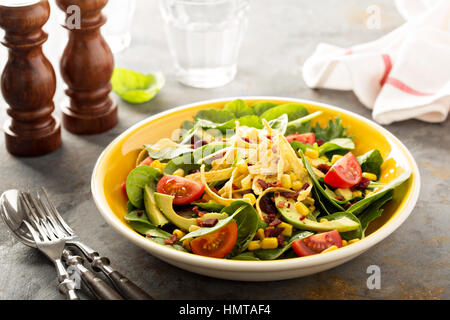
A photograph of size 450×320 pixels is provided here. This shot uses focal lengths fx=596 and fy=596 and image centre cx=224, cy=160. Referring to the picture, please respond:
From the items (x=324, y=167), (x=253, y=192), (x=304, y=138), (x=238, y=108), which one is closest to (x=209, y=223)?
(x=253, y=192)

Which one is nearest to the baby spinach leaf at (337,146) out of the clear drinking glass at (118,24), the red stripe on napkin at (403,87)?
the red stripe on napkin at (403,87)

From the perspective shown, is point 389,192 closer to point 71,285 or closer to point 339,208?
point 339,208

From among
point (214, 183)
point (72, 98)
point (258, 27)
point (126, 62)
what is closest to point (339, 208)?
point (214, 183)

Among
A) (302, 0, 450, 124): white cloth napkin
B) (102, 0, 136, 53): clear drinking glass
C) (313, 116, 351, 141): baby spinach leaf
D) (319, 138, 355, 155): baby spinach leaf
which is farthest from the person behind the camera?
(102, 0, 136, 53): clear drinking glass

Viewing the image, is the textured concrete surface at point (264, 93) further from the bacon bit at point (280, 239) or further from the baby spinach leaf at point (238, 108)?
the baby spinach leaf at point (238, 108)

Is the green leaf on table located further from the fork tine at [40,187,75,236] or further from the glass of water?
the fork tine at [40,187,75,236]

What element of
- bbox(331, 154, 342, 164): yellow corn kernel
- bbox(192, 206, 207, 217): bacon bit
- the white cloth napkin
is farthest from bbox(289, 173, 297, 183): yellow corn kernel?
the white cloth napkin

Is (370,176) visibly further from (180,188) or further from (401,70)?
(401,70)
